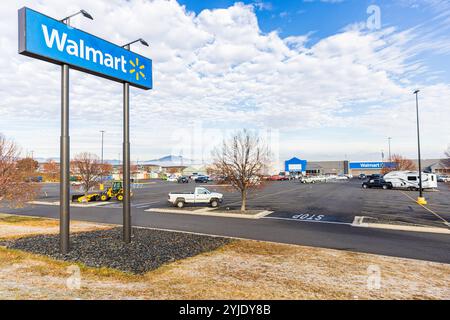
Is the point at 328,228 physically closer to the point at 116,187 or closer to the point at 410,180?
the point at 116,187

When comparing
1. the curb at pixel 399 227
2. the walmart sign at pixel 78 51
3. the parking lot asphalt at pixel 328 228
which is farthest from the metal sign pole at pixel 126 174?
the curb at pixel 399 227

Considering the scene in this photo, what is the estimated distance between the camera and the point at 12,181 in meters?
15.5

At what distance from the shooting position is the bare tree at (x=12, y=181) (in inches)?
604

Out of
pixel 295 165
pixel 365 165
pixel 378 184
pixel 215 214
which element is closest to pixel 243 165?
pixel 215 214

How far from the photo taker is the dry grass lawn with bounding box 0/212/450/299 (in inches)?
233

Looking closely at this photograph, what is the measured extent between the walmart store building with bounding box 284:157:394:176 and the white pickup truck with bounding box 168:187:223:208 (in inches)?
2837

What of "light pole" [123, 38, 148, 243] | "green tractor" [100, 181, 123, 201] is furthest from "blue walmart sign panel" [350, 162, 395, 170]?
"light pole" [123, 38, 148, 243]

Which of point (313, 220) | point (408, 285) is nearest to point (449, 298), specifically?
point (408, 285)

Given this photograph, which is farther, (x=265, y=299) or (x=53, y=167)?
(x=53, y=167)

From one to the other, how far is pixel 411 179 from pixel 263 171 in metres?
29.3

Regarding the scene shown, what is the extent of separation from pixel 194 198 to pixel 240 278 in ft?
54.0

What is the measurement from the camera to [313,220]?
16.7 m
